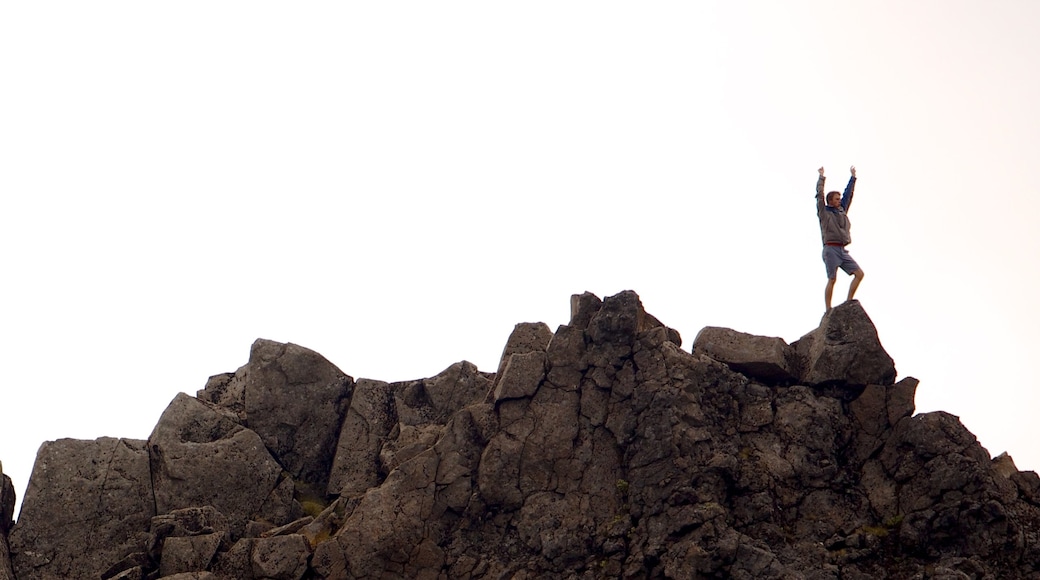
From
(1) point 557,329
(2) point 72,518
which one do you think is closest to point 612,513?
(1) point 557,329

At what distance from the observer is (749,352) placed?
40.8 meters

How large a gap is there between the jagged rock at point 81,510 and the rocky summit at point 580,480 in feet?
0.24

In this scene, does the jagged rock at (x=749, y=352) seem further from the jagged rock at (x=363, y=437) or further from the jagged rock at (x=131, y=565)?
the jagged rock at (x=131, y=565)

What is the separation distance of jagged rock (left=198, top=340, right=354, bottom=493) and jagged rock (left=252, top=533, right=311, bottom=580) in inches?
178

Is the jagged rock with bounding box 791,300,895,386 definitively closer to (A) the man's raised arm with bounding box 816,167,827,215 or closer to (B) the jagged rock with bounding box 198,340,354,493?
(A) the man's raised arm with bounding box 816,167,827,215

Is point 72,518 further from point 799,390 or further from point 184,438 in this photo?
point 799,390

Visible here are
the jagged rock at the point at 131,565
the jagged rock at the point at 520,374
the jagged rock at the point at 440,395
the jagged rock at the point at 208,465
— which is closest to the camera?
the jagged rock at the point at 131,565

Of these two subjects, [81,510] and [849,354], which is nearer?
[81,510]

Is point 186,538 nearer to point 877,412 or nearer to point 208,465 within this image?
point 208,465

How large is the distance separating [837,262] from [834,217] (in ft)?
6.11

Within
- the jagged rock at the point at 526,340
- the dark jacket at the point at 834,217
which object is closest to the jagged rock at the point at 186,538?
the jagged rock at the point at 526,340

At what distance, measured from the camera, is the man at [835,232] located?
4200 centimetres

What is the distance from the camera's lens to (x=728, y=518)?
118 feet

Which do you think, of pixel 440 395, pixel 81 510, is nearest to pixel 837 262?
pixel 440 395
